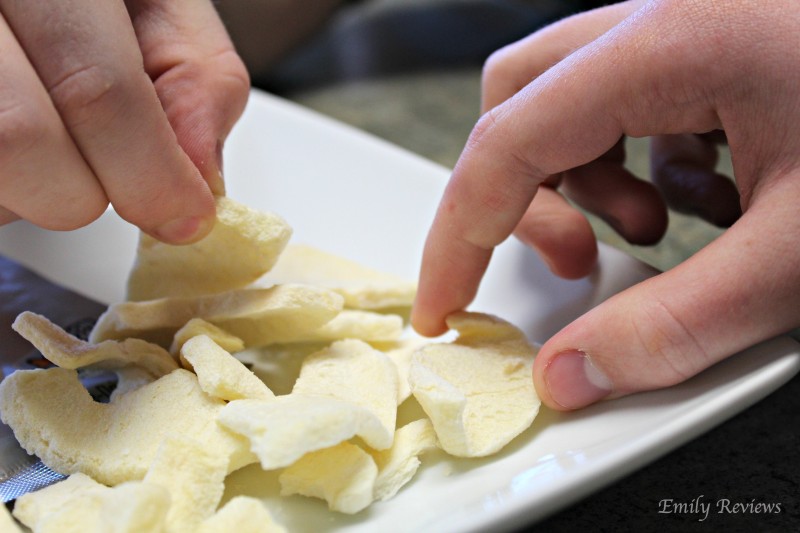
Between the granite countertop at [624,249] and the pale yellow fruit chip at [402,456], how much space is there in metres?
0.11

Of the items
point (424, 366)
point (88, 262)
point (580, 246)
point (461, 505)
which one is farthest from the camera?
point (88, 262)

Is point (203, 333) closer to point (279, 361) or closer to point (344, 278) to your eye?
point (279, 361)

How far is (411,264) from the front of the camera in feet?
3.04

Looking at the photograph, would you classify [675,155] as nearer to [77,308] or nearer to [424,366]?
[424,366]

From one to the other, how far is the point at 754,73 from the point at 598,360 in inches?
9.0

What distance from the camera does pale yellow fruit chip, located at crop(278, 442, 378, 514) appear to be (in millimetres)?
530

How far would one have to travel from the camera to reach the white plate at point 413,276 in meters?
0.52

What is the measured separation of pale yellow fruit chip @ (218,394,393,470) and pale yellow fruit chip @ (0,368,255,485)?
3 centimetres

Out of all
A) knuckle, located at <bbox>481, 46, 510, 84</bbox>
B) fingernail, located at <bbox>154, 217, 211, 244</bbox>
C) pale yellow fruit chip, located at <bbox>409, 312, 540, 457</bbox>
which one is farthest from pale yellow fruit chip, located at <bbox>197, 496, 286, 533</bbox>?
knuckle, located at <bbox>481, 46, 510, 84</bbox>

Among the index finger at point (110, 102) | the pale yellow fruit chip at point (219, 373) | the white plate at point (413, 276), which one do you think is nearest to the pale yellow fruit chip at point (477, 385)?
the white plate at point (413, 276)

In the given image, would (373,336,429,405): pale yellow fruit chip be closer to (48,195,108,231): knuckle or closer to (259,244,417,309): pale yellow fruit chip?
(259,244,417,309): pale yellow fruit chip

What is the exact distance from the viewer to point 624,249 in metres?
0.94

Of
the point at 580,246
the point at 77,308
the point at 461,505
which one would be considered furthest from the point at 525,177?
the point at 77,308

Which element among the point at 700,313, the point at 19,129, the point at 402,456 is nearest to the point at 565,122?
the point at 700,313
